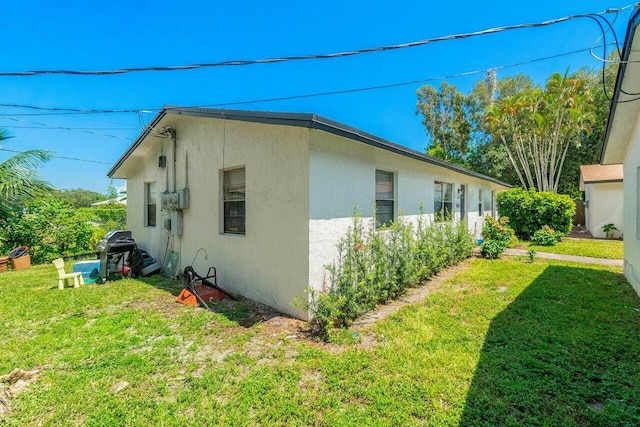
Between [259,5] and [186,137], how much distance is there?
11.8 ft

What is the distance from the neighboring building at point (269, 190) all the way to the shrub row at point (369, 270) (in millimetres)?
259

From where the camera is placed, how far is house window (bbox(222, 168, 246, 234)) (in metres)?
5.58

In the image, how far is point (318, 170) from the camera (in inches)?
174

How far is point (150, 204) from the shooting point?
29.8 feet

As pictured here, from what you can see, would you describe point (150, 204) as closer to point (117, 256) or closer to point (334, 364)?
point (117, 256)

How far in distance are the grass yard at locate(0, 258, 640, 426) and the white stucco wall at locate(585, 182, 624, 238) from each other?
37.5 feet

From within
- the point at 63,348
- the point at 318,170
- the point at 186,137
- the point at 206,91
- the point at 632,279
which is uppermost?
the point at 206,91

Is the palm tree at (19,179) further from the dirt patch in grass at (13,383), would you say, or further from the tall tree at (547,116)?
the tall tree at (547,116)

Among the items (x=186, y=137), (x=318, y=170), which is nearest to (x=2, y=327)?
(x=186, y=137)

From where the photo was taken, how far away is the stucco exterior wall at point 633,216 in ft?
16.7

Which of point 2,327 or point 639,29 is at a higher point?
point 639,29

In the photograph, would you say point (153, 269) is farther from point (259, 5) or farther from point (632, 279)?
point (632, 279)

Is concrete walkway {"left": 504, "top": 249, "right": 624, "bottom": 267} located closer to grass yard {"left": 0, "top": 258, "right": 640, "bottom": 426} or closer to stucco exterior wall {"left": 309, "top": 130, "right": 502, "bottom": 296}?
grass yard {"left": 0, "top": 258, "right": 640, "bottom": 426}

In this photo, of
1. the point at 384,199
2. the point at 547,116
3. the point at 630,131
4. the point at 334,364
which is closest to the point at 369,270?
the point at 384,199
